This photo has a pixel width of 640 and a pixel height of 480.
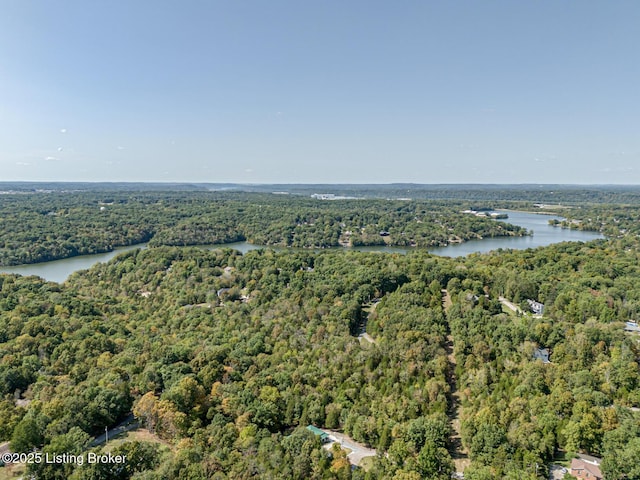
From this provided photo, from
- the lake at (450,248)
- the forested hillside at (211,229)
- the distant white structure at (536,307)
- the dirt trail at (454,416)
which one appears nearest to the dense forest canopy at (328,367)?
the dirt trail at (454,416)

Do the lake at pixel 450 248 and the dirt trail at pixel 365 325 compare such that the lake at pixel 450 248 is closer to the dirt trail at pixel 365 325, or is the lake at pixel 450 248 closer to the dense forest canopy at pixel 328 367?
the dense forest canopy at pixel 328 367

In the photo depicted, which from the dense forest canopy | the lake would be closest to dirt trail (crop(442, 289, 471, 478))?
the dense forest canopy

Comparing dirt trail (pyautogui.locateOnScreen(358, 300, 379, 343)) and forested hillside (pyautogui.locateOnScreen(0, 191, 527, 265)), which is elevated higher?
forested hillside (pyautogui.locateOnScreen(0, 191, 527, 265))

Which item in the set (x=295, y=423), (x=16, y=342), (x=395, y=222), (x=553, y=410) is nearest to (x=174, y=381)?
(x=295, y=423)

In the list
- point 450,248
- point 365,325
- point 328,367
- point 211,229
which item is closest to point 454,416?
point 328,367

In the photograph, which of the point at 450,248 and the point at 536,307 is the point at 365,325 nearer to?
the point at 536,307

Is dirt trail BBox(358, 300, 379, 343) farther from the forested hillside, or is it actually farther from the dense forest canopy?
the forested hillside

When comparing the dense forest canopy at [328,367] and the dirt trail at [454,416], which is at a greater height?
the dense forest canopy at [328,367]
